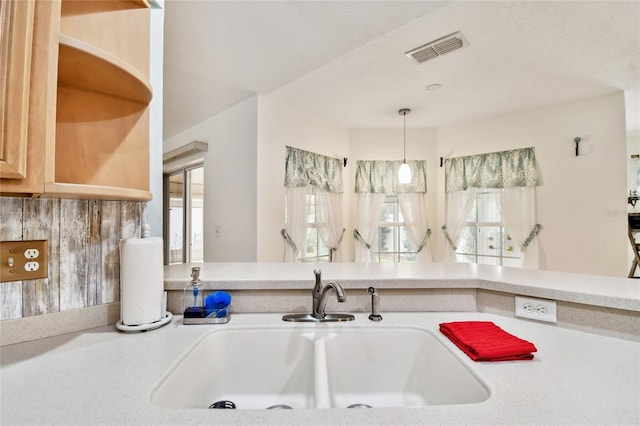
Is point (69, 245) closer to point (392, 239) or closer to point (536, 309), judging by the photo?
point (536, 309)

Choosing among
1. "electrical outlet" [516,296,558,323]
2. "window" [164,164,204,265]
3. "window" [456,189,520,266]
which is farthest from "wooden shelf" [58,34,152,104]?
"window" [456,189,520,266]

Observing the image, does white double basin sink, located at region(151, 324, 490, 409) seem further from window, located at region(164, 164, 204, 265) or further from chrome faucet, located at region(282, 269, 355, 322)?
window, located at region(164, 164, 204, 265)

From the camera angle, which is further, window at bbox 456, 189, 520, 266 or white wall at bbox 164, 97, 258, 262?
window at bbox 456, 189, 520, 266

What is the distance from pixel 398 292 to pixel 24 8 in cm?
128

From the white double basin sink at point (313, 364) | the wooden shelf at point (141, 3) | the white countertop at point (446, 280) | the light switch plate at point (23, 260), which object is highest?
the wooden shelf at point (141, 3)

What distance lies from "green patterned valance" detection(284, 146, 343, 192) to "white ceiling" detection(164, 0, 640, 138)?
58cm

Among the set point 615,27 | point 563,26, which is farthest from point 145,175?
point 615,27

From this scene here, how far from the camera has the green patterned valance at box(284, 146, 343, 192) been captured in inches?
127

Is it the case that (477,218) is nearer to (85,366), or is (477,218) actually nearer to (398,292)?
(398,292)

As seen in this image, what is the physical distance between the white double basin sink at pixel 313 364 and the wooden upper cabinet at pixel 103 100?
577 millimetres

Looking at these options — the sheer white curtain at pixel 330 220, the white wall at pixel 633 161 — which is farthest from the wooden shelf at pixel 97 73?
the white wall at pixel 633 161

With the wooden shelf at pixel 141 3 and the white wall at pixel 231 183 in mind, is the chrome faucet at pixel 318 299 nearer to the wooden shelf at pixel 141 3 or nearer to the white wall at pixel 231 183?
the wooden shelf at pixel 141 3

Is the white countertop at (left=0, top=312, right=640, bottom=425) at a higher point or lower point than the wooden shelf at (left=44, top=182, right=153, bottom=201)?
lower

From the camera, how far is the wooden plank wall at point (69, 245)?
802 millimetres
